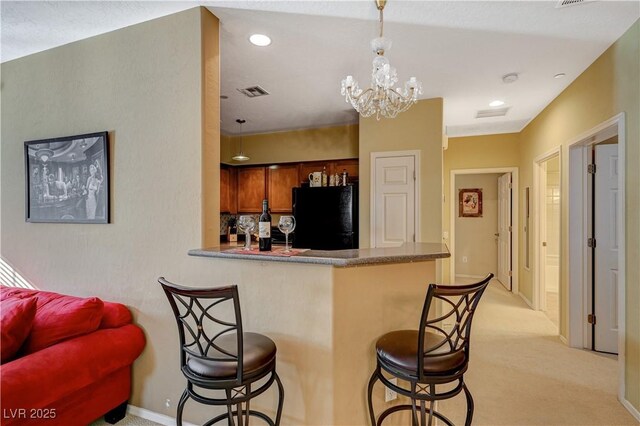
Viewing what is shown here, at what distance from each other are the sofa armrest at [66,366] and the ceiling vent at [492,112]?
14.7 ft

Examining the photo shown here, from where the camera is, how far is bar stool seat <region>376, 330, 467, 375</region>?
1.45 meters

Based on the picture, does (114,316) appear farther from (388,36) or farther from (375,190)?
(375,190)

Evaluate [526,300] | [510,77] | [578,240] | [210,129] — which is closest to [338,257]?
[210,129]

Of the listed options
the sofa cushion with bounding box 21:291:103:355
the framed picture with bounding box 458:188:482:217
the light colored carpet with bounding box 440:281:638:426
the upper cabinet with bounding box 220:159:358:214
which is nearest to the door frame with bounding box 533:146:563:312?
the light colored carpet with bounding box 440:281:638:426

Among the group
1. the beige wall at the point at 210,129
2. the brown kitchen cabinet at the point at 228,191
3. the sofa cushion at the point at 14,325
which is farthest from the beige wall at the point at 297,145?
Answer: the sofa cushion at the point at 14,325

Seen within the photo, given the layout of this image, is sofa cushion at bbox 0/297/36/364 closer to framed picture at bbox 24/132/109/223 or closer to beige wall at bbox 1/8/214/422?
beige wall at bbox 1/8/214/422

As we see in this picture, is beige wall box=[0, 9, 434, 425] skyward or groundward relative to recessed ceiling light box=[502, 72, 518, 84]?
groundward

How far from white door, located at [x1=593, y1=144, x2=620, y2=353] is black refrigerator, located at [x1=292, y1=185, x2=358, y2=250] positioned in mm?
2468

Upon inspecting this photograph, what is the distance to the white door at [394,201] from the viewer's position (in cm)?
372

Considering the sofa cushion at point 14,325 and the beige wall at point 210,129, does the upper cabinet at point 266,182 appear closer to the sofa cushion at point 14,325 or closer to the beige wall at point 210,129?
the beige wall at point 210,129

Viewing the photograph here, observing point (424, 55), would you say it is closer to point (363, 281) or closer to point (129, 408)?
point (363, 281)

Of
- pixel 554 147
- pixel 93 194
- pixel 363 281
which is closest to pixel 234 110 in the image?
pixel 93 194

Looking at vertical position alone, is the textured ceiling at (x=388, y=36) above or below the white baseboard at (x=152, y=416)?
above

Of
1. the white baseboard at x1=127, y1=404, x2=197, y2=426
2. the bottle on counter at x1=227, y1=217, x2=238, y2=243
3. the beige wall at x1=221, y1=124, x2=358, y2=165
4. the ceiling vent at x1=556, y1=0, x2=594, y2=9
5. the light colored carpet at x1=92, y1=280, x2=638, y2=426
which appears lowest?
the light colored carpet at x1=92, y1=280, x2=638, y2=426
